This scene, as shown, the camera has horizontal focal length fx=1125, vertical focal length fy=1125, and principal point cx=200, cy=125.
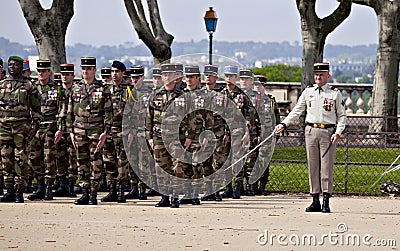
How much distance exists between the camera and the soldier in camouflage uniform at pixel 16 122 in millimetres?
15828

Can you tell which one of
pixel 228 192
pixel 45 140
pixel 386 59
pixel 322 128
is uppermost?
pixel 386 59

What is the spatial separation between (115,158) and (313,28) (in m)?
11.8

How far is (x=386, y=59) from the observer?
29109 millimetres

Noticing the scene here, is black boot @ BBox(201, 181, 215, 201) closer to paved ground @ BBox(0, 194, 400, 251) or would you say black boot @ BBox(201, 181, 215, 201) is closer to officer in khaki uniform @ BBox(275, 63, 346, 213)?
paved ground @ BBox(0, 194, 400, 251)

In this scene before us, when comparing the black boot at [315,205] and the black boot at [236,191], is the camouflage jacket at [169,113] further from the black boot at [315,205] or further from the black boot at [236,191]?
the black boot at [315,205]

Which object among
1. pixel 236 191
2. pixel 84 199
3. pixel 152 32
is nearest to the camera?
pixel 84 199

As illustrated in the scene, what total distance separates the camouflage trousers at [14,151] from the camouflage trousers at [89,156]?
0.78 meters

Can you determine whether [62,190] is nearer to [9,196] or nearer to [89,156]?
[9,196]

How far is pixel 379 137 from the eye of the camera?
1955cm

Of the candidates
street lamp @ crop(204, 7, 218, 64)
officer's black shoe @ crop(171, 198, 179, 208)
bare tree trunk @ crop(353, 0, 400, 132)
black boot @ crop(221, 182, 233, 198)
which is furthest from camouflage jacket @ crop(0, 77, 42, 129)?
bare tree trunk @ crop(353, 0, 400, 132)

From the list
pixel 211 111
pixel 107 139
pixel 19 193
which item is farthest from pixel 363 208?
pixel 19 193

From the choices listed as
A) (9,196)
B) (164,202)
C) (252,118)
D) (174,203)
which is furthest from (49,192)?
(252,118)

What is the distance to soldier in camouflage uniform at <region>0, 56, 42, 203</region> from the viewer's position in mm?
15828

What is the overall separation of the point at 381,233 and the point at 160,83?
173 inches
